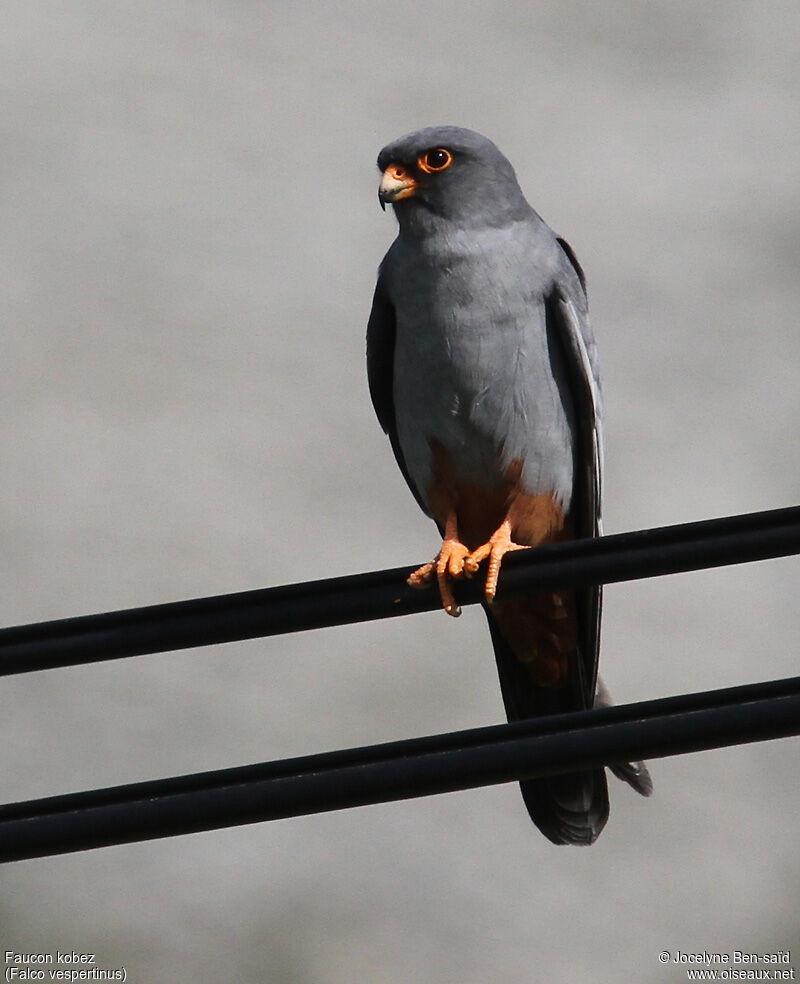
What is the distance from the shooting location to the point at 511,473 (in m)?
6.00

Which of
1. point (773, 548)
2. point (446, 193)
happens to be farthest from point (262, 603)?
point (446, 193)

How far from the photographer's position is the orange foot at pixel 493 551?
5.19m

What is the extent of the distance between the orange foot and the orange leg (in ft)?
0.09

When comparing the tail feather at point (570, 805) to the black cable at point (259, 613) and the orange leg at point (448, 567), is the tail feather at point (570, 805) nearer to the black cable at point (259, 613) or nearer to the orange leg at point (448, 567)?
the orange leg at point (448, 567)

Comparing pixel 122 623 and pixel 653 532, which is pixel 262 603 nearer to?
pixel 122 623

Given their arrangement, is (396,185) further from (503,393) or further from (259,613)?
(259,613)

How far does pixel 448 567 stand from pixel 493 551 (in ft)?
0.86

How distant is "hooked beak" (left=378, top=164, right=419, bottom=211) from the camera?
6.25m

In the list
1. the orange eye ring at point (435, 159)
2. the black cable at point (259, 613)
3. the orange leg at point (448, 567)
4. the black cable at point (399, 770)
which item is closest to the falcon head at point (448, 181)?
the orange eye ring at point (435, 159)

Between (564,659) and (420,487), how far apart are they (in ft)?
2.88

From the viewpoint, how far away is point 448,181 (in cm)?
629

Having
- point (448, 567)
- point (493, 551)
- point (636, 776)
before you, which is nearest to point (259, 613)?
point (448, 567)

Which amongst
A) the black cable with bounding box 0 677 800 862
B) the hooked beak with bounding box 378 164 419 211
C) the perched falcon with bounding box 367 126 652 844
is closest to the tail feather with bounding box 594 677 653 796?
the perched falcon with bounding box 367 126 652 844

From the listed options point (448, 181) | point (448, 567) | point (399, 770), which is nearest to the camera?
point (399, 770)
